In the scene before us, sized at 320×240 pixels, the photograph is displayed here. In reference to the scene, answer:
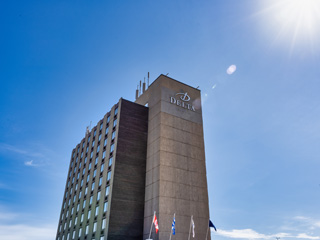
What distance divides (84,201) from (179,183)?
2162 cm

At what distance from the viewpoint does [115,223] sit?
1753 inches

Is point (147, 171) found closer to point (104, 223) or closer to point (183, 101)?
point (104, 223)

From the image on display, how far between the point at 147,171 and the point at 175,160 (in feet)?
17.0

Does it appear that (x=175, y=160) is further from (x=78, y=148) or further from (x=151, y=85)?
(x=78, y=148)

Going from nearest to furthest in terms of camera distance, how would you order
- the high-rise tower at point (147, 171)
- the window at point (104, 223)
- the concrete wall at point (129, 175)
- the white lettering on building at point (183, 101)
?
the concrete wall at point (129, 175) → the high-rise tower at point (147, 171) → the window at point (104, 223) → the white lettering on building at point (183, 101)

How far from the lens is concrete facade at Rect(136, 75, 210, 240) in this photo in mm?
44984

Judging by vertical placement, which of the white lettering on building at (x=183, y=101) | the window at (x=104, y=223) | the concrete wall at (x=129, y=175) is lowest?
the window at (x=104, y=223)

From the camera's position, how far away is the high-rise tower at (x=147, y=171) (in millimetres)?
45281

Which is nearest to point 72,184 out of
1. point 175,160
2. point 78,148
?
point 78,148

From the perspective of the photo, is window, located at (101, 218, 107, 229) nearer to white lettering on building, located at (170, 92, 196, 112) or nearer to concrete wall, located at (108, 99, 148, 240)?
concrete wall, located at (108, 99, 148, 240)

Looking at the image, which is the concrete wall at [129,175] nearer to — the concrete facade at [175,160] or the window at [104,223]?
the concrete facade at [175,160]

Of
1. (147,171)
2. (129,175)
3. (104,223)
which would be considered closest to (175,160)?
(147,171)

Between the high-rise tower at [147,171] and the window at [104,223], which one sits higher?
the high-rise tower at [147,171]

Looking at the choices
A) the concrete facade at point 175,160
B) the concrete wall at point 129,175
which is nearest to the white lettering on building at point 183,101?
the concrete facade at point 175,160
